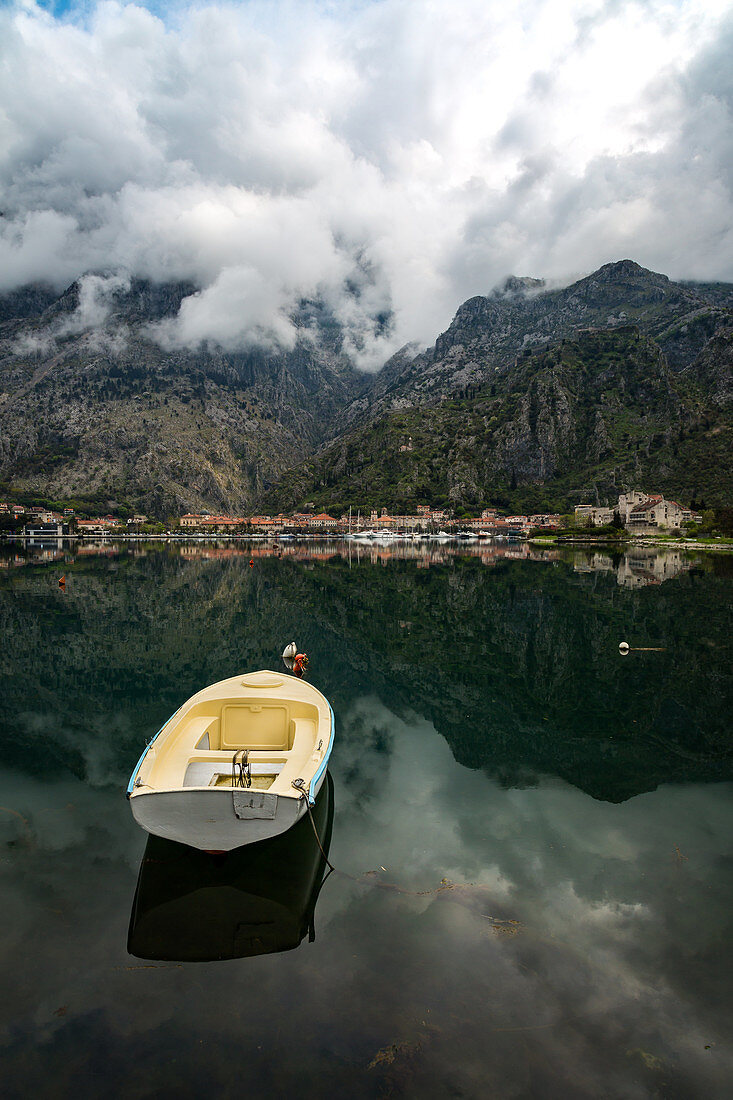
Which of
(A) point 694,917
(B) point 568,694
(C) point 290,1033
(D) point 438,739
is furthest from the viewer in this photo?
Answer: (B) point 568,694

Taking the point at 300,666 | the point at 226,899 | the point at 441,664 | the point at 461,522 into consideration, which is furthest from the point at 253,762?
the point at 461,522

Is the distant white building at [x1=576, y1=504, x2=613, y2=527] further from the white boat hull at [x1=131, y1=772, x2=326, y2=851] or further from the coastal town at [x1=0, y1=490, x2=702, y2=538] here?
the white boat hull at [x1=131, y1=772, x2=326, y2=851]

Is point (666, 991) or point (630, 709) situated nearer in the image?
point (666, 991)

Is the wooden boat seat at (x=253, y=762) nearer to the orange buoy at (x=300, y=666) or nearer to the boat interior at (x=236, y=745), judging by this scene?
the boat interior at (x=236, y=745)

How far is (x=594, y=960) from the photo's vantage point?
280 inches

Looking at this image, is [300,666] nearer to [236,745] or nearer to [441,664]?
[441,664]

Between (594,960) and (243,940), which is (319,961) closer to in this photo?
(243,940)

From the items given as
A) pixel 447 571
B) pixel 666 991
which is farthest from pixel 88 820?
pixel 447 571

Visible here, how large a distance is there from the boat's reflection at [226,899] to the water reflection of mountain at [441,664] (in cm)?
457

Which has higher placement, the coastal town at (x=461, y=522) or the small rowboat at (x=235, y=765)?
the coastal town at (x=461, y=522)

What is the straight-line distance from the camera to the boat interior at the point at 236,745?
9.73m

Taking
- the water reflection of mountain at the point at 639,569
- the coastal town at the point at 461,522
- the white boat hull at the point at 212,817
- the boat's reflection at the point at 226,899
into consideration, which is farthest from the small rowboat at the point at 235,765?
the coastal town at the point at 461,522

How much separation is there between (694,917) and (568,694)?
11466 mm

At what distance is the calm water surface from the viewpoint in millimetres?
5695
